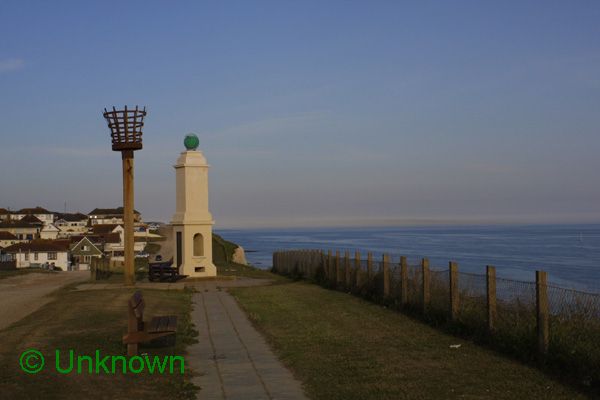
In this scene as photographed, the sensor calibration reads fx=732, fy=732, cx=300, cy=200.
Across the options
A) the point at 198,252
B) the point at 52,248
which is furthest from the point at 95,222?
the point at 198,252

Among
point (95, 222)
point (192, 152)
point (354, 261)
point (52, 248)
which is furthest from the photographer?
point (95, 222)

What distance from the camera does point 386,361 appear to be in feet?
33.3

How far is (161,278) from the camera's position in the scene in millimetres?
27266

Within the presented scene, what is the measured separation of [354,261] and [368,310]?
15.9 ft

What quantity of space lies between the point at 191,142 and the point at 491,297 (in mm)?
19035

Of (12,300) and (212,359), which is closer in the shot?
(212,359)

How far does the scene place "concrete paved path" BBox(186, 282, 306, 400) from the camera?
8469 mm

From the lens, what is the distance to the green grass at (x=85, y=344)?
27.7 feet

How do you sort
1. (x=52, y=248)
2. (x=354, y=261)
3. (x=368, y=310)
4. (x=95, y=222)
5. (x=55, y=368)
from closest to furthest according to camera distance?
(x=55, y=368)
(x=368, y=310)
(x=354, y=261)
(x=52, y=248)
(x=95, y=222)

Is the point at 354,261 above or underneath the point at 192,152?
underneath

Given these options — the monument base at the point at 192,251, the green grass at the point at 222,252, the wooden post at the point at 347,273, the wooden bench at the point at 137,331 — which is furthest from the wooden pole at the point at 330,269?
the green grass at the point at 222,252

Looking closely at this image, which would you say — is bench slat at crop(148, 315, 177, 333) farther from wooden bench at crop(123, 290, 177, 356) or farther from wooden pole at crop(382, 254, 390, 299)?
wooden pole at crop(382, 254, 390, 299)

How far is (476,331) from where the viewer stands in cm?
1183

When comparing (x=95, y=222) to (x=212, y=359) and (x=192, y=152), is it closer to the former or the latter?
(x=192, y=152)
